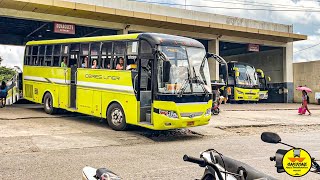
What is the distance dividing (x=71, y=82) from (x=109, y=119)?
318 cm

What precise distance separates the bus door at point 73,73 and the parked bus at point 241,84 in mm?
15140

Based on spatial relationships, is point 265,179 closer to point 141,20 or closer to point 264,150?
point 264,150

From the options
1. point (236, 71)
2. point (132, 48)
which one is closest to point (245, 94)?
point (236, 71)

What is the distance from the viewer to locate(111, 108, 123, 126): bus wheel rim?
12211 millimetres

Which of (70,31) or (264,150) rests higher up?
(70,31)

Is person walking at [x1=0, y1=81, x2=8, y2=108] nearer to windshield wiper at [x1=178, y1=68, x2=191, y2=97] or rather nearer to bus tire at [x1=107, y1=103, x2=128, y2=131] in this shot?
bus tire at [x1=107, y1=103, x2=128, y2=131]

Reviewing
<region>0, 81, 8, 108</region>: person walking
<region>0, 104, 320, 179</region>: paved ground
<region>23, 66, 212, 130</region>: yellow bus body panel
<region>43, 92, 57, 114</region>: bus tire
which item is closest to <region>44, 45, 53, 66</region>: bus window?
<region>23, 66, 212, 130</region>: yellow bus body panel

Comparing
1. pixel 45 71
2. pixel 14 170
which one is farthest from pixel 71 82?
pixel 14 170

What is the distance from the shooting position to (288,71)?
31594mm

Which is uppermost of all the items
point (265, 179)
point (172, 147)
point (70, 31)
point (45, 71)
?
point (70, 31)

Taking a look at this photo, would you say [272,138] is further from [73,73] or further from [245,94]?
[245,94]

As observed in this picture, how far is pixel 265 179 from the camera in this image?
8.66 feet

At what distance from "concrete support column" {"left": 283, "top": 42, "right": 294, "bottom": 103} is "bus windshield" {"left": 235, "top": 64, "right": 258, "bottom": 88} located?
13.9ft
